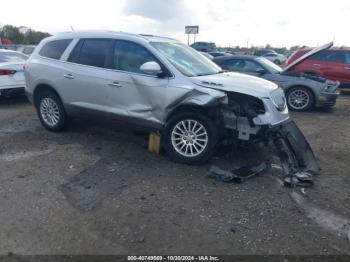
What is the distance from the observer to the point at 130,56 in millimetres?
5719

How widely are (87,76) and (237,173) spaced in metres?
3.02

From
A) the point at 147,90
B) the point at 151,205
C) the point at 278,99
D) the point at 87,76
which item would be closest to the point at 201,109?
the point at 147,90

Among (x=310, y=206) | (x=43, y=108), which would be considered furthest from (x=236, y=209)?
(x=43, y=108)

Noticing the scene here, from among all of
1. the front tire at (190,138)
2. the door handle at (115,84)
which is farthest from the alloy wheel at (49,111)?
the front tire at (190,138)

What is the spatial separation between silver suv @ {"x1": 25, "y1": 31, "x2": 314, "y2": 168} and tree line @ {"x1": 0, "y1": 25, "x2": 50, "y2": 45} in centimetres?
4053

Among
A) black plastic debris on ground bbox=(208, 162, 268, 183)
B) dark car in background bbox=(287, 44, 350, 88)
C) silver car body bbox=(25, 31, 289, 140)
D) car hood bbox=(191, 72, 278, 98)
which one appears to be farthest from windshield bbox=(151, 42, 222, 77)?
dark car in background bbox=(287, 44, 350, 88)

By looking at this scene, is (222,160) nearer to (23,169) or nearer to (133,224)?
(133,224)

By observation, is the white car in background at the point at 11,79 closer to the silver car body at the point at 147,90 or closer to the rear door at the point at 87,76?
the silver car body at the point at 147,90

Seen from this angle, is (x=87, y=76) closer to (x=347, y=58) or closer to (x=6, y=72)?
(x=6, y=72)

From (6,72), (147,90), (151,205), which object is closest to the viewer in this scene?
(151,205)

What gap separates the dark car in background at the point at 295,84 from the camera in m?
9.75

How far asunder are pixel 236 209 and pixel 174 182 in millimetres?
996

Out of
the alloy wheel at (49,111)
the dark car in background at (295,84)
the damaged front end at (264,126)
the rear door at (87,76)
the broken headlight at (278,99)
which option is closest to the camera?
the damaged front end at (264,126)

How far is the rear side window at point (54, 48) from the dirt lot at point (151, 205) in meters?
1.66
